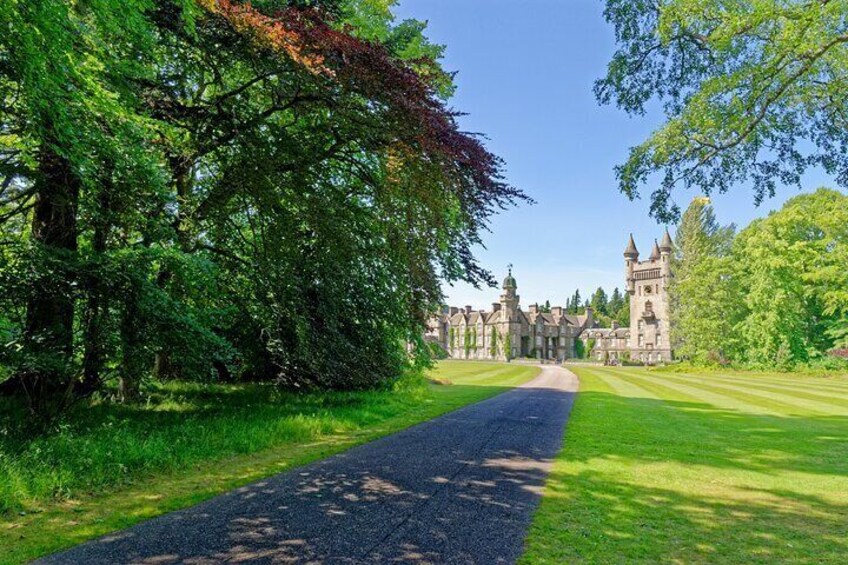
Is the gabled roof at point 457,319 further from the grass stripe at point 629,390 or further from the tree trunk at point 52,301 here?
the tree trunk at point 52,301

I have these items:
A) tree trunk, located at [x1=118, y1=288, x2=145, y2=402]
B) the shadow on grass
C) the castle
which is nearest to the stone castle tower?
the castle

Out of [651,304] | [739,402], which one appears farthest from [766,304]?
[651,304]

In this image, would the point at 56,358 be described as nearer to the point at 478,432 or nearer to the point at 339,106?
the point at 339,106

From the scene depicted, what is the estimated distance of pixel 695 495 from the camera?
259 inches

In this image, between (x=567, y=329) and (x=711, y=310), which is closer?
(x=711, y=310)

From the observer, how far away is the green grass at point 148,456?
16.8 feet

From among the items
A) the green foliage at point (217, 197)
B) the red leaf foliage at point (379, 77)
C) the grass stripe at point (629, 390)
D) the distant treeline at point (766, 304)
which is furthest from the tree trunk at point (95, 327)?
the distant treeline at point (766, 304)

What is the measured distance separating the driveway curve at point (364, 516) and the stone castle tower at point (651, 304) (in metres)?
75.4

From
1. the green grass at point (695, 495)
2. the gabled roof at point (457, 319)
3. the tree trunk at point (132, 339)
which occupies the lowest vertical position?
the green grass at point (695, 495)

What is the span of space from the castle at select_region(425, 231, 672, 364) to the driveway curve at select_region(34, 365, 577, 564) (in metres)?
59.2

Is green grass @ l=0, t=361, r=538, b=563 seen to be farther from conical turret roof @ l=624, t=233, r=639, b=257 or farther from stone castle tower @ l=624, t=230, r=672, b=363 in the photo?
conical turret roof @ l=624, t=233, r=639, b=257

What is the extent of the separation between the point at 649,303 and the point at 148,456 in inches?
3303

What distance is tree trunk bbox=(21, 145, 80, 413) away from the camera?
7797 millimetres

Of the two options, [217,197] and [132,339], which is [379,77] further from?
[132,339]
